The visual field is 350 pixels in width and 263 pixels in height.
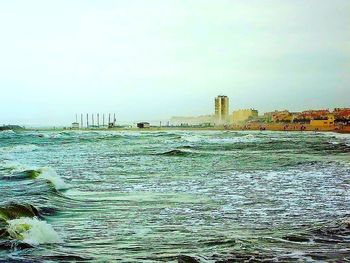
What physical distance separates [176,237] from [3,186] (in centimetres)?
968

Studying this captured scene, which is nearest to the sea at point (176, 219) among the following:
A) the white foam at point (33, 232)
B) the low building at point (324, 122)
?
the white foam at point (33, 232)

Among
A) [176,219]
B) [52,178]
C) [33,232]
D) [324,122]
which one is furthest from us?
[324,122]

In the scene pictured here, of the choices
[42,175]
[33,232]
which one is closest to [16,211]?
[33,232]

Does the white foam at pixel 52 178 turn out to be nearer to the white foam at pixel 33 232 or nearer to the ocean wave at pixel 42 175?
the ocean wave at pixel 42 175

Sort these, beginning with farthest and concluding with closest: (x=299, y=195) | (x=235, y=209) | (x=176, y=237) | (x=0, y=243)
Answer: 1. (x=299, y=195)
2. (x=235, y=209)
3. (x=176, y=237)
4. (x=0, y=243)

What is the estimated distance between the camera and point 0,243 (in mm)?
7988

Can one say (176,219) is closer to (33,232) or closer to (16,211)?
(33,232)

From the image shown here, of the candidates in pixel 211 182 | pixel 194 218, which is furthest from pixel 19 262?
pixel 211 182

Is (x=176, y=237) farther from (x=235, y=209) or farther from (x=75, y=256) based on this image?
(x=235, y=209)

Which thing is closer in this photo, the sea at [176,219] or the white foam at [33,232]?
the sea at [176,219]

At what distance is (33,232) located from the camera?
8.60 meters

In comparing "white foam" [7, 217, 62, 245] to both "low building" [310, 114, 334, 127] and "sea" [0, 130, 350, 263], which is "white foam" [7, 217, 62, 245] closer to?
"sea" [0, 130, 350, 263]

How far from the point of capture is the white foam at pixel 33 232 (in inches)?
328

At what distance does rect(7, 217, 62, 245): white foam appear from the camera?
8344 mm
